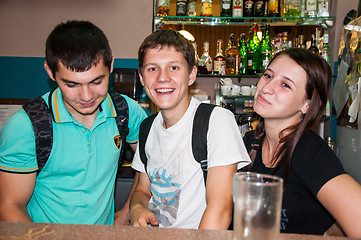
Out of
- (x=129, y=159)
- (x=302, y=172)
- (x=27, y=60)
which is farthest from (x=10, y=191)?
(x=27, y=60)

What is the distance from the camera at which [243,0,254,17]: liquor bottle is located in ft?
8.54

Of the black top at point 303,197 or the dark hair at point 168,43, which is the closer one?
the black top at point 303,197

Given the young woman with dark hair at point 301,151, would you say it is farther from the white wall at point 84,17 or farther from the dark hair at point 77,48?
the white wall at point 84,17

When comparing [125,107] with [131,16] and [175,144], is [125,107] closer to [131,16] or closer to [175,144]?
[175,144]

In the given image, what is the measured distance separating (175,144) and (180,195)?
192 millimetres

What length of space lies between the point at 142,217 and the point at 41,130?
51 centimetres

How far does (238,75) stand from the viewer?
266cm

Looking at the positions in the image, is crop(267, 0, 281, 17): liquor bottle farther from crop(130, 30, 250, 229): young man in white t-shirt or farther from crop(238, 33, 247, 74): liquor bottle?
crop(130, 30, 250, 229): young man in white t-shirt

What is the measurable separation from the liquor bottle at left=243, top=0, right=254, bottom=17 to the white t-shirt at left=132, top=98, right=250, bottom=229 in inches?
66.3

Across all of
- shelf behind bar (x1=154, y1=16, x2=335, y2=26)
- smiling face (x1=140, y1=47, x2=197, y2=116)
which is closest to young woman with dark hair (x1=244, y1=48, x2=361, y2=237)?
smiling face (x1=140, y1=47, x2=197, y2=116)

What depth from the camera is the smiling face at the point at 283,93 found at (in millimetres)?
1259

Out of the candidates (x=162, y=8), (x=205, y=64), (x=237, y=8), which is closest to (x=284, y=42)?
(x=237, y=8)

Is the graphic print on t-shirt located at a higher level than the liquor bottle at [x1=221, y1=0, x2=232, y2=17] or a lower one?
lower

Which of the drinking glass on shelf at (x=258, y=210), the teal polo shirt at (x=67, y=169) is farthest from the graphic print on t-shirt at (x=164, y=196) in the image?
the drinking glass on shelf at (x=258, y=210)
